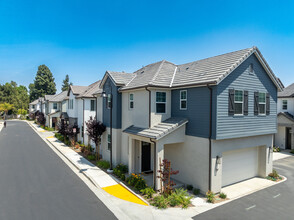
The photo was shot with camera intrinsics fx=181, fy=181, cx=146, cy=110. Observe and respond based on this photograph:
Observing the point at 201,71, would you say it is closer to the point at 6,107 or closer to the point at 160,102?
the point at 160,102

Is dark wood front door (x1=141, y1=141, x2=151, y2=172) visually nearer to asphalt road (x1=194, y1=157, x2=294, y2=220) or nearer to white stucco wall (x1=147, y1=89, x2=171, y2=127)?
white stucco wall (x1=147, y1=89, x2=171, y2=127)

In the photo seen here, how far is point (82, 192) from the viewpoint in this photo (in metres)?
10.6

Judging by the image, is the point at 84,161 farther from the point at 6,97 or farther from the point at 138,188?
the point at 6,97

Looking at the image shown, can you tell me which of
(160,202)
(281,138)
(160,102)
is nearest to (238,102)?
(160,102)

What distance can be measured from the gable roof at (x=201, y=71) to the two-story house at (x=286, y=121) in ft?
32.5

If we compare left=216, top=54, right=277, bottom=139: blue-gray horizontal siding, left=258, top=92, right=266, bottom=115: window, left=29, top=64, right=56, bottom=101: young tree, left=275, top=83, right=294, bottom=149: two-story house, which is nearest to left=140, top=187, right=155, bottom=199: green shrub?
left=216, top=54, right=277, bottom=139: blue-gray horizontal siding

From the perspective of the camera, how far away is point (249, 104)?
1194 centimetres

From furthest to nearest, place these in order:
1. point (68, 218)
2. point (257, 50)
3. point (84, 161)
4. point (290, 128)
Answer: point (290, 128), point (84, 161), point (257, 50), point (68, 218)

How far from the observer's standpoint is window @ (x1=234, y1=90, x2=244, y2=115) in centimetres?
1127

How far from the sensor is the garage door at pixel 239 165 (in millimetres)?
11875

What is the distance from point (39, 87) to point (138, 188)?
245 ft

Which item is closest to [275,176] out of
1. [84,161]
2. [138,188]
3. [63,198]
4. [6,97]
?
[138,188]

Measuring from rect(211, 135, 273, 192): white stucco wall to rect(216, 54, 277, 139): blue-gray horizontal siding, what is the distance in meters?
0.47

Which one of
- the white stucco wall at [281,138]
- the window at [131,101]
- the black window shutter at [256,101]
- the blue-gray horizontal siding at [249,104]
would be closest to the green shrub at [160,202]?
the blue-gray horizontal siding at [249,104]
